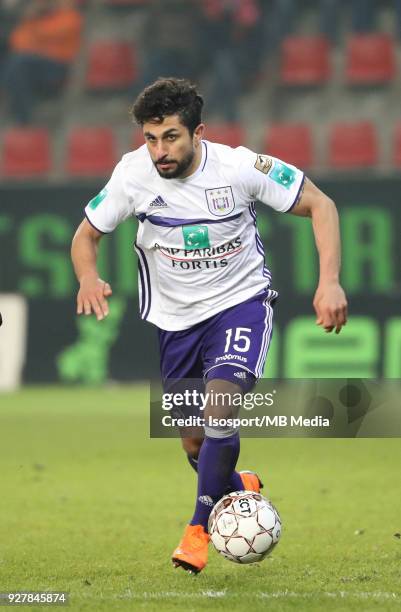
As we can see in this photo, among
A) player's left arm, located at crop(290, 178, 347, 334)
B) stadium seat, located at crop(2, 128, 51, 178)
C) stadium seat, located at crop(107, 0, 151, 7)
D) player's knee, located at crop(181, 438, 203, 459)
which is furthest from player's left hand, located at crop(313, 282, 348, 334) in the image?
stadium seat, located at crop(107, 0, 151, 7)

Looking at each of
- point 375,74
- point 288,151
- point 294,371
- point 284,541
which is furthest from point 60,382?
point 284,541

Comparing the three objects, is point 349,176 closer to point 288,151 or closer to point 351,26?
point 288,151

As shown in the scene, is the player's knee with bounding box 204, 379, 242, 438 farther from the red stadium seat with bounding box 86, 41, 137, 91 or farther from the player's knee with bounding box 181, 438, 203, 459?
the red stadium seat with bounding box 86, 41, 137, 91

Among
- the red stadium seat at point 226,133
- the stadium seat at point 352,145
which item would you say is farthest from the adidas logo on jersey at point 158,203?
the stadium seat at point 352,145

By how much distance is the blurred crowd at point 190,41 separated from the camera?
17281 millimetres

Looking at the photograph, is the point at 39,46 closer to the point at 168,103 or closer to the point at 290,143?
the point at 290,143

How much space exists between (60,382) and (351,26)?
21.7ft

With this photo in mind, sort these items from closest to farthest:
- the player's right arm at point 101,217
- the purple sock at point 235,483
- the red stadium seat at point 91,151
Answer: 1. the player's right arm at point 101,217
2. the purple sock at point 235,483
3. the red stadium seat at point 91,151

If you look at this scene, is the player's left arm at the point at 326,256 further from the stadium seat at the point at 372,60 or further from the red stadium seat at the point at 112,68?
the red stadium seat at the point at 112,68

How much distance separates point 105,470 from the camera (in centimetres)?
876

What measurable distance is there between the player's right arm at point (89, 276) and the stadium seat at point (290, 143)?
39.0 ft

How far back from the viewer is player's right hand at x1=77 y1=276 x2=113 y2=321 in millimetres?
5031

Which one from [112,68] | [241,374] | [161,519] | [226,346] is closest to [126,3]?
[112,68]

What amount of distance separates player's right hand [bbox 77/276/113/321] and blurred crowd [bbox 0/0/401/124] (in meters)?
12.1
